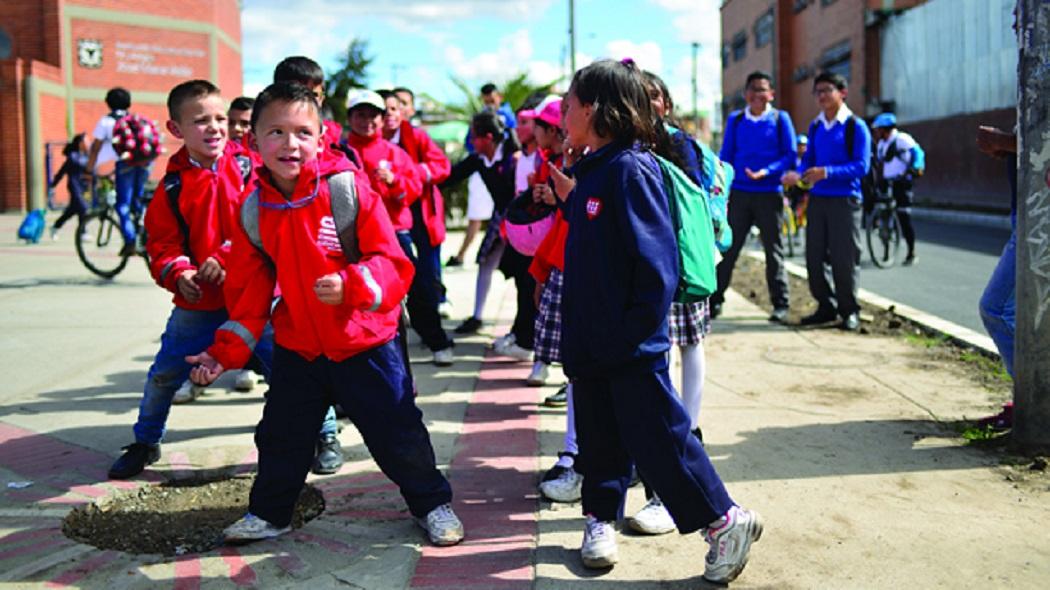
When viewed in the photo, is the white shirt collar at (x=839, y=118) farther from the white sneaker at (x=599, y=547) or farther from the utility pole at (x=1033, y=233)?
the white sneaker at (x=599, y=547)

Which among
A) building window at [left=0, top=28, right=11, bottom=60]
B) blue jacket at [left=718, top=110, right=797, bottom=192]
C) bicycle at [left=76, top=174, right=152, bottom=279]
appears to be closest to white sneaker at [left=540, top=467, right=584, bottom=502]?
blue jacket at [left=718, top=110, right=797, bottom=192]

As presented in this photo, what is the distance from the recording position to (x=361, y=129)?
6.39 meters

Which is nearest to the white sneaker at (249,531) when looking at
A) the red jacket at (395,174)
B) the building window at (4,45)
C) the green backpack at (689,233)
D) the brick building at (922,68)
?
the green backpack at (689,233)

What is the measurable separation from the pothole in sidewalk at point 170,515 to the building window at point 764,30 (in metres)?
42.5

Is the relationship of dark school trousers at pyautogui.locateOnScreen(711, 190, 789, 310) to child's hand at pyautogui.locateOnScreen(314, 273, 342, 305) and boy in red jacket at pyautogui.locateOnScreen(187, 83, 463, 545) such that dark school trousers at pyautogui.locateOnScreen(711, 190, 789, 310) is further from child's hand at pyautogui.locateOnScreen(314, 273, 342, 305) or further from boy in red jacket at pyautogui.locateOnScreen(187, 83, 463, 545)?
child's hand at pyautogui.locateOnScreen(314, 273, 342, 305)

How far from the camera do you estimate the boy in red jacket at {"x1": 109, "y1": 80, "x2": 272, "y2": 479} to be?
4.66 meters

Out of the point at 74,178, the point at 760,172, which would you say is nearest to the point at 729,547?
the point at 760,172

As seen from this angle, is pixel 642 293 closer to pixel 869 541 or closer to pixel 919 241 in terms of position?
pixel 869 541

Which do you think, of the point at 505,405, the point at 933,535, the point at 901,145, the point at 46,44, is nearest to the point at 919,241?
the point at 901,145

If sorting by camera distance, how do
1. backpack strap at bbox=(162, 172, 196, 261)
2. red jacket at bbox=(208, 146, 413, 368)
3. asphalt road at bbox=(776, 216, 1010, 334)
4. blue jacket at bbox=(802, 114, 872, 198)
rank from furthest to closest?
asphalt road at bbox=(776, 216, 1010, 334) < blue jacket at bbox=(802, 114, 872, 198) < backpack strap at bbox=(162, 172, 196, 261) < red jacket at bbox=(208, 146, 413, 368)

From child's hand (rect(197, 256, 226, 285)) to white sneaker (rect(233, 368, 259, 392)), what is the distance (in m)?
1.87

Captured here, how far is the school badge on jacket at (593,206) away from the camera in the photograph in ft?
11.2

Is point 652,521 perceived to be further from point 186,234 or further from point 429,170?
point 429,170

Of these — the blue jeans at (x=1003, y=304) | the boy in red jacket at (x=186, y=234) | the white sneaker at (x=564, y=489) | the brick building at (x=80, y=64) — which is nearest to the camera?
the white sneaker at (x=564, y=489)
